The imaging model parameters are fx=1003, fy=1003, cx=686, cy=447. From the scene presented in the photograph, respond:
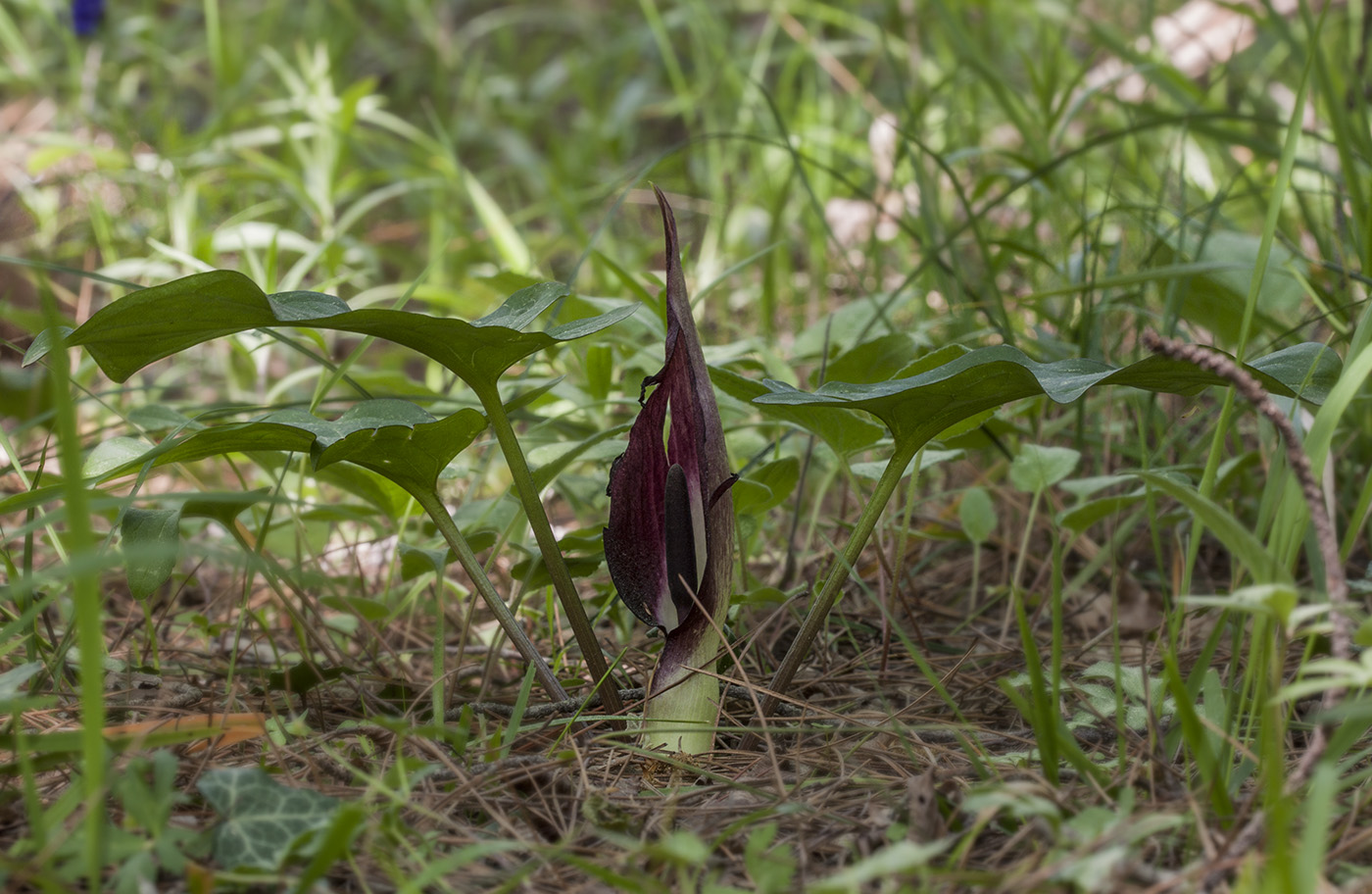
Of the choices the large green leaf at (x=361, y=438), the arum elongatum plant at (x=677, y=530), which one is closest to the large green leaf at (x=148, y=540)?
the large green leaf at (x=361, y=438)

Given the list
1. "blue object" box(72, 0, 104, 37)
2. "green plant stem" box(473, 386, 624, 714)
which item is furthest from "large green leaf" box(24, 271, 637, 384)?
"blue object" box(72, 0, 104, 37)

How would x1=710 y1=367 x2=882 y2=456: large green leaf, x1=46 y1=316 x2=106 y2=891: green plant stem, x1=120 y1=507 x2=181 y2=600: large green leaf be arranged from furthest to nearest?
x1=710 y1=367 x2=882 y2=456: large green leaf < x1=120 y1=507 x2=181 y2=600: large green leaf < x1=46 y1=316 x2=106 y2=891: green plant stem

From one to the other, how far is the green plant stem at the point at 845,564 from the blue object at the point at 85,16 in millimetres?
3331

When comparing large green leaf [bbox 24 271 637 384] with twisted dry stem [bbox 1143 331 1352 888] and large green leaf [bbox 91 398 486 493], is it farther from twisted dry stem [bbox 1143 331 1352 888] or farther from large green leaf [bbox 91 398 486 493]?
twisted dry stem [bbox 1143 331 1352 888]

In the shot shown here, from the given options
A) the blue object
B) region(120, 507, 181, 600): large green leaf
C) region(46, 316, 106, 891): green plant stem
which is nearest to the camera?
region(46, 316, 106, 891): green plant stem

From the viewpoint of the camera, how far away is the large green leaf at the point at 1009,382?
901mm

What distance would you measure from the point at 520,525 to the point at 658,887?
0.82m

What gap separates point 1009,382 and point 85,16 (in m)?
3.47

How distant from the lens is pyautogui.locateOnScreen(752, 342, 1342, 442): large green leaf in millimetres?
901

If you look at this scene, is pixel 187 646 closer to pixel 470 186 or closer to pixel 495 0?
pixel 470 186

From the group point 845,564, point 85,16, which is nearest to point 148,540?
point 845,564

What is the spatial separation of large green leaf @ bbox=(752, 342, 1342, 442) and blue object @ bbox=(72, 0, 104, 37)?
10.7 feet

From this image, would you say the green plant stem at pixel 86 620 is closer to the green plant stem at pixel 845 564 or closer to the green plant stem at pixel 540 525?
the green plant stem at pixel 540 525

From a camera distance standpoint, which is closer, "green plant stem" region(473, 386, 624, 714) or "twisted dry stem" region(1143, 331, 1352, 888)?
"twisted dry stem" region(1143, 331, 1352, 888)
